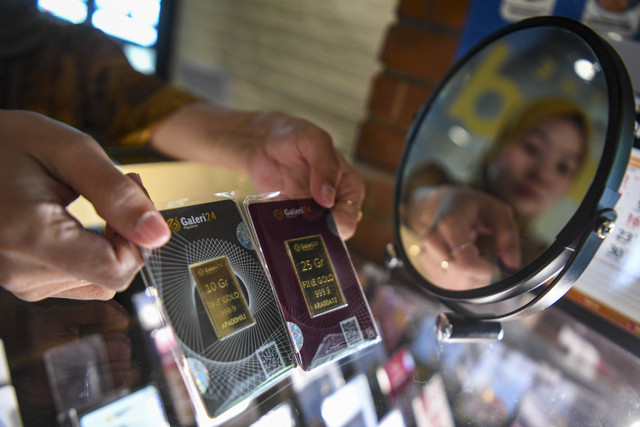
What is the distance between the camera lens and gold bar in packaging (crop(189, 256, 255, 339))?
0.34 meters

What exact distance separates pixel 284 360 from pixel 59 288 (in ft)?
0.70

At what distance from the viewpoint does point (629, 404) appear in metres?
0.51

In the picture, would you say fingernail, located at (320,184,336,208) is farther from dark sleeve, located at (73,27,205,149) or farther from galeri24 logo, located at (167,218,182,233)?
dark sleeve, located at (73,27,205,149)

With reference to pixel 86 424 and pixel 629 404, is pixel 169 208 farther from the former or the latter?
pixel 629 404

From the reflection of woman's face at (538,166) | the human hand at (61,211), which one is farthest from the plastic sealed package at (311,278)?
the reflection of woman's face at (538,166)

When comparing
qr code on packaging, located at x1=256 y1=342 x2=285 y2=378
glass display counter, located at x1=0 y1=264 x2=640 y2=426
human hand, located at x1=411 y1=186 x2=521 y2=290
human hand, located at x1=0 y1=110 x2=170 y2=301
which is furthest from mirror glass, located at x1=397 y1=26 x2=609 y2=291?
human hand, located at x1=0 y1=110 x2=170 y2=301

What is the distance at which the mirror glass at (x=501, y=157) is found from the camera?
49 cm

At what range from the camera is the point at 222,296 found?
0.35 m

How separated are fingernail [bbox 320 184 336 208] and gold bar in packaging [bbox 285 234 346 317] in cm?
5

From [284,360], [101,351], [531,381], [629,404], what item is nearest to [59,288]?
[101,351]

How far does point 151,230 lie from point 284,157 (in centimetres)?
27

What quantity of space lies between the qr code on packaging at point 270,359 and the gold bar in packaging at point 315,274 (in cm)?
5

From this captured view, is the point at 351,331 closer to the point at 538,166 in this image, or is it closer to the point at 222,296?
the point at 222,296

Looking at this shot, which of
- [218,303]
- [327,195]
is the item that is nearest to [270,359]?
[218,303]
